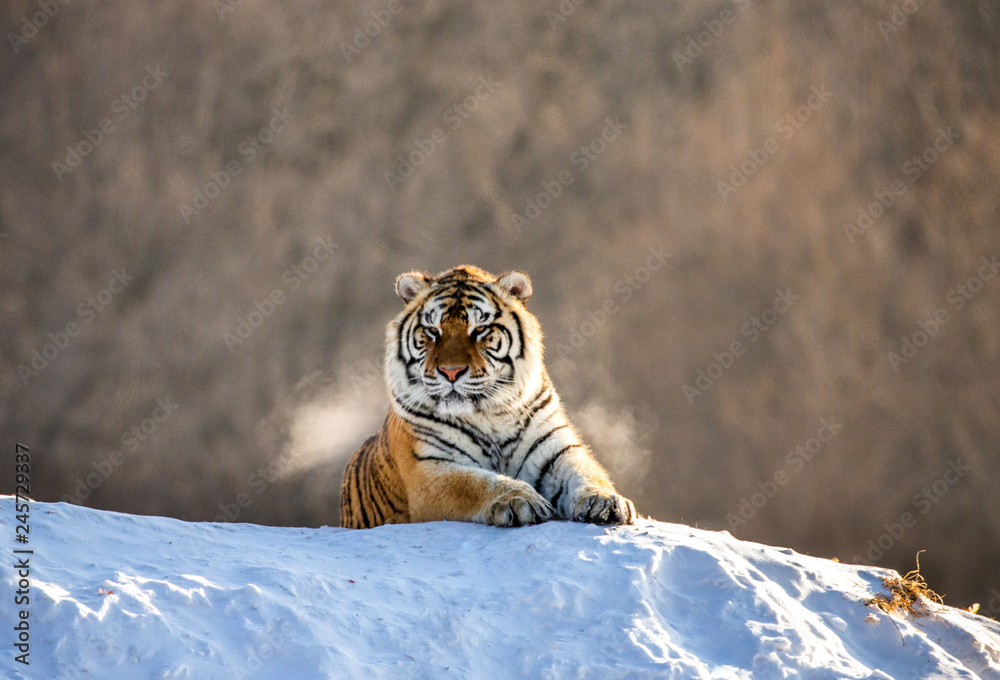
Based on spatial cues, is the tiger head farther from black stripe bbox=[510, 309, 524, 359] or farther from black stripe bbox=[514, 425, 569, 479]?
black stripe bbox=[514, 425, 569, 479]

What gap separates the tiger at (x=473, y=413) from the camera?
135 inches

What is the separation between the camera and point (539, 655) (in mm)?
2379

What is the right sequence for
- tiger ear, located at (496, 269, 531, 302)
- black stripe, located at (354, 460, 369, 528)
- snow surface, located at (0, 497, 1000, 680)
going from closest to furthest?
1. snow surface, located at (0, 497, 1000, 680)
2. tiger ear, located at (496, 269, 531, 302)
3. black stripe, located at (354, 460, 369, 528)

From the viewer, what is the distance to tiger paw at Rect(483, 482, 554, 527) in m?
3.21

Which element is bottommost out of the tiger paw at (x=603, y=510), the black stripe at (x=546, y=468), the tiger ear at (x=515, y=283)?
the tiger paw at (x=603, y=510)

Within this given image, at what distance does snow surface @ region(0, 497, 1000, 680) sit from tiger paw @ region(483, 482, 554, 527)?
0.20ft

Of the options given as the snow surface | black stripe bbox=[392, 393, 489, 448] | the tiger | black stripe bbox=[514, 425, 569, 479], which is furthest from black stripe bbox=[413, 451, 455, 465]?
the snow surface

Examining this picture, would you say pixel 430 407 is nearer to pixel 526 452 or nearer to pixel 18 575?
pixel 526 452

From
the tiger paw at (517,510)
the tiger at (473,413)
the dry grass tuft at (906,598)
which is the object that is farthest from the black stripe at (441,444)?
the dry grass tuft at (906,598)

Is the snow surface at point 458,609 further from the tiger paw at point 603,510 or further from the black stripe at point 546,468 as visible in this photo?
the black stripe at point 546,468

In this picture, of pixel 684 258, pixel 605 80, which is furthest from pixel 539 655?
pixel 605 80

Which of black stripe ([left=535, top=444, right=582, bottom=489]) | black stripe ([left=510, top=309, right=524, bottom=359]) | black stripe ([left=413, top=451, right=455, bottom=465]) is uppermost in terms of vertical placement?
black stripe ([left=510, top=309, right=524, bottom=359])

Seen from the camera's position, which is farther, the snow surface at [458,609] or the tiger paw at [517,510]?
the tiger paw at [517,510]

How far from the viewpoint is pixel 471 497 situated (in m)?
3.36
